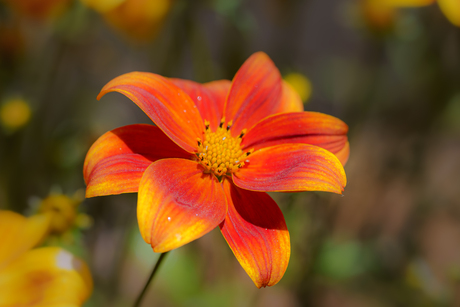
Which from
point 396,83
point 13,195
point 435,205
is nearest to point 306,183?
point 13,195

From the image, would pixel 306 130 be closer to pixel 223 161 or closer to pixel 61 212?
pixel 223 161

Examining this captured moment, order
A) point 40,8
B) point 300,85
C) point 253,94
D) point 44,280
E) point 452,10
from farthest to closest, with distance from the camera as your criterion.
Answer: point 300,85, point 40,8, point 452,10, point 253,94, point 44,280

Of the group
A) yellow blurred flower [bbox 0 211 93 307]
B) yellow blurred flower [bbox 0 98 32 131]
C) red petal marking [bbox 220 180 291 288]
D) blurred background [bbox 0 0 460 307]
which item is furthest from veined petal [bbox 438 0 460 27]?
yellow blurred flower [bbox 0 98 32 131]

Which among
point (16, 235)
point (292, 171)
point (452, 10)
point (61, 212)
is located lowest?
point (61, 212)

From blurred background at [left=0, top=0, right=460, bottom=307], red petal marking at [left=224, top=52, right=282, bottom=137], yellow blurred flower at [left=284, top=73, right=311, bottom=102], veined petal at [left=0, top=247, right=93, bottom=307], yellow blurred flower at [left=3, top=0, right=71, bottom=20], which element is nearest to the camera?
veined petal at [left=0, top=247, right=93, bottom=307]

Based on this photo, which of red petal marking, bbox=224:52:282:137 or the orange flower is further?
red petal marking, bbox=224:52:282:137

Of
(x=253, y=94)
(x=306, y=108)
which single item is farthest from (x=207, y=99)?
(x=306, y=108)

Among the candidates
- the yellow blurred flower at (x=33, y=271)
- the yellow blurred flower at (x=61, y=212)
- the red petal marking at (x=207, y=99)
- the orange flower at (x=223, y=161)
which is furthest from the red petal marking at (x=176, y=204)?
the yellow blurred flower at (x=61, y=212)

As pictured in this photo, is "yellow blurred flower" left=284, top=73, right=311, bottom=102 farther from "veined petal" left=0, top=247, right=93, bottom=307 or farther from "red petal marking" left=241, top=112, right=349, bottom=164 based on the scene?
"veined petal" left=0, top=247, right=93, bottom=307
